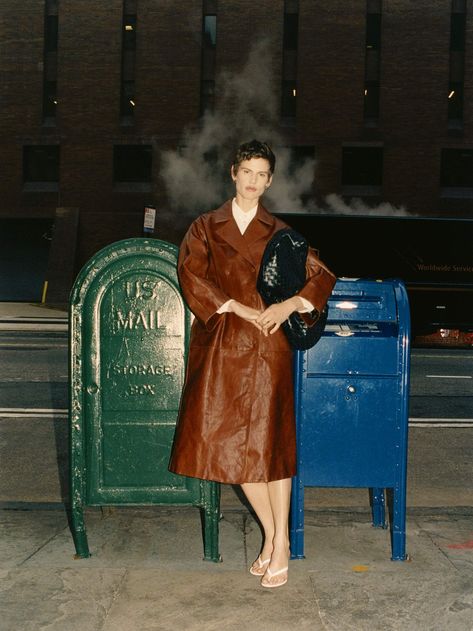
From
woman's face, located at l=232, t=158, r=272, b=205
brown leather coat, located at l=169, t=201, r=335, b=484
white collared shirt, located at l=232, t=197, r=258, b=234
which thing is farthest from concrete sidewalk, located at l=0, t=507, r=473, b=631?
woman's face, located at l=232, t=158, r=272, b=205

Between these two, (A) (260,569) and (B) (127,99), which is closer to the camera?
(A) (260,569)

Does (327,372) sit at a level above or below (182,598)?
above

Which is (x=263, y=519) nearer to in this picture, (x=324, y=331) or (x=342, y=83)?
(x=324, y=331)

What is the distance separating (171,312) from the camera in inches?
152

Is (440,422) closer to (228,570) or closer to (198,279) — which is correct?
(228,570)

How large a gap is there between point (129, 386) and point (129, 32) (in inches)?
1129

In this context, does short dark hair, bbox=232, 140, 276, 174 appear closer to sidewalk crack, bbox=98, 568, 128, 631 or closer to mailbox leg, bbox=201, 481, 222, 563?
mailbox leg, bbox=201, 481, 222, 563

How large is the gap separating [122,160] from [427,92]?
1186 cm

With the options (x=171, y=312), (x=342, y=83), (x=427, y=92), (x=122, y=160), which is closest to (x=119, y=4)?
(x=122, y=160)

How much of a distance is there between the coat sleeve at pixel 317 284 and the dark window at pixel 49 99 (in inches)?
1147

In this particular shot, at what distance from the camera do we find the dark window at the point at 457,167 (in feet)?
95.3

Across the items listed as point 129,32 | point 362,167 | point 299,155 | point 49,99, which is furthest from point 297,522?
point 49,99

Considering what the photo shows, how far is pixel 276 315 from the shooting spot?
11.4 ft

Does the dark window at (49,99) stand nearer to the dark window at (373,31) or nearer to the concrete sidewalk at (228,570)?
the dark window at (373,31)
